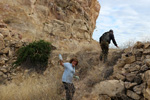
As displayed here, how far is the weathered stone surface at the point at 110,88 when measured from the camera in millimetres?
4332

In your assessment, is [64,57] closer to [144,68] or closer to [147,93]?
[144,68]

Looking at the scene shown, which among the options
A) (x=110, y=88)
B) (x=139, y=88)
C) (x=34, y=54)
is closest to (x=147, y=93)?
(x=139, y=88)

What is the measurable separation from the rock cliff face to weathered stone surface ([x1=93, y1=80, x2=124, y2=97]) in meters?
7.38

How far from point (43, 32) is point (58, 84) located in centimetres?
871

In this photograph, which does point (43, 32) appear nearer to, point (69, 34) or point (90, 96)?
point (69, 34)

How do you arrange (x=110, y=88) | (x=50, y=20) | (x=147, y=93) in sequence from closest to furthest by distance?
(x=147, y=93) → (x=110, y=88) → (x=50, y=20)

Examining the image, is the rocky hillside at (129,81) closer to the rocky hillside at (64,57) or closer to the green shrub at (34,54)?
the rocky hillside at (64,57)

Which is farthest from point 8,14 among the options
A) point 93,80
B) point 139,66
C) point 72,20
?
point 139,66

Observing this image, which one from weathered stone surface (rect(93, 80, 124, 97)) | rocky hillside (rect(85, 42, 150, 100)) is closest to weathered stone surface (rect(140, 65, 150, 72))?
rocky hillside (rect(85, 42, 150, 100))

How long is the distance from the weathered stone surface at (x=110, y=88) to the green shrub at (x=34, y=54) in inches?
211

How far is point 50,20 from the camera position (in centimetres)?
1423

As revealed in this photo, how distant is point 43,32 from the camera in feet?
43.7

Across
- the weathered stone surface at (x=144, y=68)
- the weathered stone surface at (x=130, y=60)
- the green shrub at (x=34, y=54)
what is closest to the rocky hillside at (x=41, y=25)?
the green shrub at (x=34, y=54)

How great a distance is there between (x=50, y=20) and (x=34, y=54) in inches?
227
